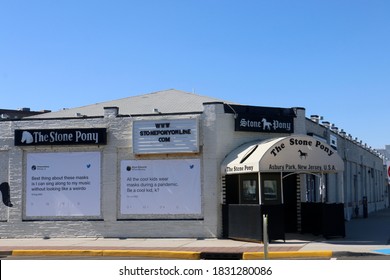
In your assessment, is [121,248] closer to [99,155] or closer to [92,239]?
[92,239]

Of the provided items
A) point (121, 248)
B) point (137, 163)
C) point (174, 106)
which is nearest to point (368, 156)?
point (174, 106)

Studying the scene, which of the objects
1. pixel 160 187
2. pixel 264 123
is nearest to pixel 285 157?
pixel 264 123

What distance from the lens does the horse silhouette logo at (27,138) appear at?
783 inches

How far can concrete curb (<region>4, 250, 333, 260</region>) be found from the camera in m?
14.5

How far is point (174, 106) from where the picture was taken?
71.4 feet

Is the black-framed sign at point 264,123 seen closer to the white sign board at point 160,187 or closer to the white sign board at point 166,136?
the white sign board at point 166,136

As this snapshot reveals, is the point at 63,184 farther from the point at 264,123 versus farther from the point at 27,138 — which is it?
the point at 264,123

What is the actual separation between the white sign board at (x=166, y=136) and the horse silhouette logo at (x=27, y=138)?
4.00 metres

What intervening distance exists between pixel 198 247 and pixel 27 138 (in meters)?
8.10

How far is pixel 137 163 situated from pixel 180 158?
5.32 feet

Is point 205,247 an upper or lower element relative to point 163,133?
lower

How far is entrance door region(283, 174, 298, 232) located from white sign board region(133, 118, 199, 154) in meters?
4.20

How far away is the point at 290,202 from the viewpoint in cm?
2042

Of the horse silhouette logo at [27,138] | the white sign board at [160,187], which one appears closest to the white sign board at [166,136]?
the white sign board at [160,187]
